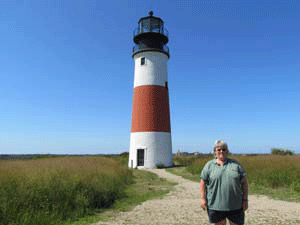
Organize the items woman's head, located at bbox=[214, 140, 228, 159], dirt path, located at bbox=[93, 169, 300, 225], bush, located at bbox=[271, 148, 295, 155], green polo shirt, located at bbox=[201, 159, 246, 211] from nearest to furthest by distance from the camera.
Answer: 1. green polo shirt, located at bbox=[201, 159, 246, 211]
2. woman's head, located at bbox=[214, 140, 228, 159]
3. dirt path, located at bbox=[93, 169, 300, 225]
4. bush, located at bbox=[271, 148, 295, 155]

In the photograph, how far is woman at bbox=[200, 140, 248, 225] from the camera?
3484 mm

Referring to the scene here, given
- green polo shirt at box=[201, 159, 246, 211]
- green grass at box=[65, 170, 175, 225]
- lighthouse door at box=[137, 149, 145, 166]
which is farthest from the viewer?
lighthouse door at box=[137, 149, 145, 166]

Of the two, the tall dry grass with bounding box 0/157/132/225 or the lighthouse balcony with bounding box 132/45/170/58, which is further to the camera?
the lighthouse balcony with bounding box 132/45/170/58

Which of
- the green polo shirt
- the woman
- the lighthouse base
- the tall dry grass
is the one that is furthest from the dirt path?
the lighthouse base

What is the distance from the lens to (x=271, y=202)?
26.4 feet

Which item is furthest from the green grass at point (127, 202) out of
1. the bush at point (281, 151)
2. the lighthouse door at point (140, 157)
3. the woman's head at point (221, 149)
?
the bush at point (281, 151)

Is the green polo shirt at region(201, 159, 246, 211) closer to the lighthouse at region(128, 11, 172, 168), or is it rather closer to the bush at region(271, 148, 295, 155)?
the lighthouse at region(128, 11, 172, 168)

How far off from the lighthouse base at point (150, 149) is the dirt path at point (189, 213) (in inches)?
482

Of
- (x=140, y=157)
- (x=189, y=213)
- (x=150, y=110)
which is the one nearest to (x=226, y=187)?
(x=189, y=213)

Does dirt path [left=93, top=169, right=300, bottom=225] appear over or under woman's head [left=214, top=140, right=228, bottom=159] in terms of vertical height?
under

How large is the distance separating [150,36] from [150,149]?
10.3 metres

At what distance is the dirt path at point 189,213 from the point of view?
6059 millimetres

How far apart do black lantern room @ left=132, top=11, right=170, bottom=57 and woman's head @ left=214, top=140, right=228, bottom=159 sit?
1962 centimetres

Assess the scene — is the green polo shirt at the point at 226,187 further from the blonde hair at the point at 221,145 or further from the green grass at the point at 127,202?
the green grass at the point at 127,202
